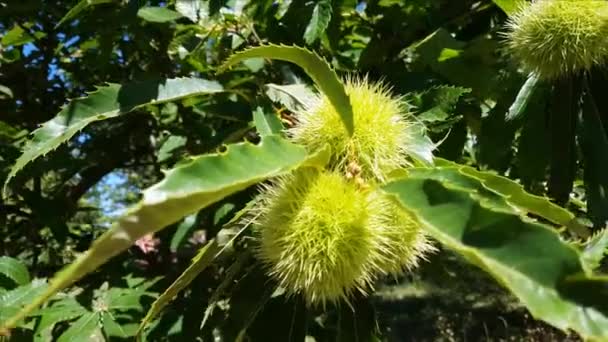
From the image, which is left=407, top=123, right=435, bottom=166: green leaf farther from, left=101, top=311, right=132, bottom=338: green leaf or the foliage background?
left=101, top=311, right=132, bottom=338: green leaf

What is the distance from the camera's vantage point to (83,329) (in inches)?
59.4

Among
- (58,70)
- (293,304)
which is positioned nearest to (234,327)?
(293,304)

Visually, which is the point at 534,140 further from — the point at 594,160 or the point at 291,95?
the point at 291,95

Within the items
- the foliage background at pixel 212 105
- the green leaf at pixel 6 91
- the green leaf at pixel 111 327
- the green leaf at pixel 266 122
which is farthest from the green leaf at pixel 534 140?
the green leaf at pixel 6 91

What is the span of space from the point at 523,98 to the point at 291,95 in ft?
1.79

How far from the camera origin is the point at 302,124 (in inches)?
42.7

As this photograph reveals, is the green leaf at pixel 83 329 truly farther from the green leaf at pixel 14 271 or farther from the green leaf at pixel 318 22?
the green leaf at pixel 318 22

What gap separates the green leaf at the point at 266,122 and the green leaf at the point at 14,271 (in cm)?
79

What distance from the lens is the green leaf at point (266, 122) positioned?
1176 mm

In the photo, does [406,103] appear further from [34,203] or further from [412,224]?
[34,203]

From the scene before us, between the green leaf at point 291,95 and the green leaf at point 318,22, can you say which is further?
the green leaf at point 318,22

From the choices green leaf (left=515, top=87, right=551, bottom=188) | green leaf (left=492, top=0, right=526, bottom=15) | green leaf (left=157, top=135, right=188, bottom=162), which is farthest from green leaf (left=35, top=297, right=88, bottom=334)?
green leaf (left=492, top=0, right=526, bottom=15)

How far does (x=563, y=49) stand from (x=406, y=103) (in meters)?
0.33

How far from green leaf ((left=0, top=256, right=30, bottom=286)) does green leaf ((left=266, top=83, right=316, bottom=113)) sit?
0.79m
